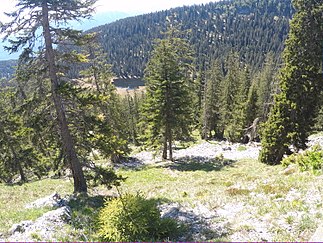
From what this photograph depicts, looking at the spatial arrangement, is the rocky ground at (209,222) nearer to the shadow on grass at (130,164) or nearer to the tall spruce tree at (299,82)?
the tall spruce tree at (299,82)

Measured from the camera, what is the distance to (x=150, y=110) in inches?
1304

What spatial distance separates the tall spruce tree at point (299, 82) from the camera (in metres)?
22.2

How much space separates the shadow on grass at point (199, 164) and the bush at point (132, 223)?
19111 mm

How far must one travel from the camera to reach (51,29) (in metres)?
15.5

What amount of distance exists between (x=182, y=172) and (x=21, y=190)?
44.0ft

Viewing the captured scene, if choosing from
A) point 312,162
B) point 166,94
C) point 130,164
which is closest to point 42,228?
point 312,162

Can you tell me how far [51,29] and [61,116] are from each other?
4434 mm

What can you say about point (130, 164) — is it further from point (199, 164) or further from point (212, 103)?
point (212, 103)

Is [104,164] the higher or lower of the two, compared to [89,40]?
lower

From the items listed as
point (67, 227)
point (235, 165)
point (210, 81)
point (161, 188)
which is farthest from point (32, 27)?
point (210, 81)

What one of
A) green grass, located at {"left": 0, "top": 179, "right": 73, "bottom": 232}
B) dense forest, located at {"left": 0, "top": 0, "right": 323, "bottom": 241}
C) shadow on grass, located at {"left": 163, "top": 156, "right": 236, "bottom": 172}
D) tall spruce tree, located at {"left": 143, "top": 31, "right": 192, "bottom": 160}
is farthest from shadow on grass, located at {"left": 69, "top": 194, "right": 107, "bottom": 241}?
tall spruce tree, located at {"left": 143, "top": 31, "right": 192, "bottom": 160}

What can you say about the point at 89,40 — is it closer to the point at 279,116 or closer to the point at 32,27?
the point at 32,27

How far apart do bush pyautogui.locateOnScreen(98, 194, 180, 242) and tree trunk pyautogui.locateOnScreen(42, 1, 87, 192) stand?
23.0 ft

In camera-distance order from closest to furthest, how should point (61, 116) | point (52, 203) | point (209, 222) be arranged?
point (209, 222), point (52, 203), point (61, 116)
